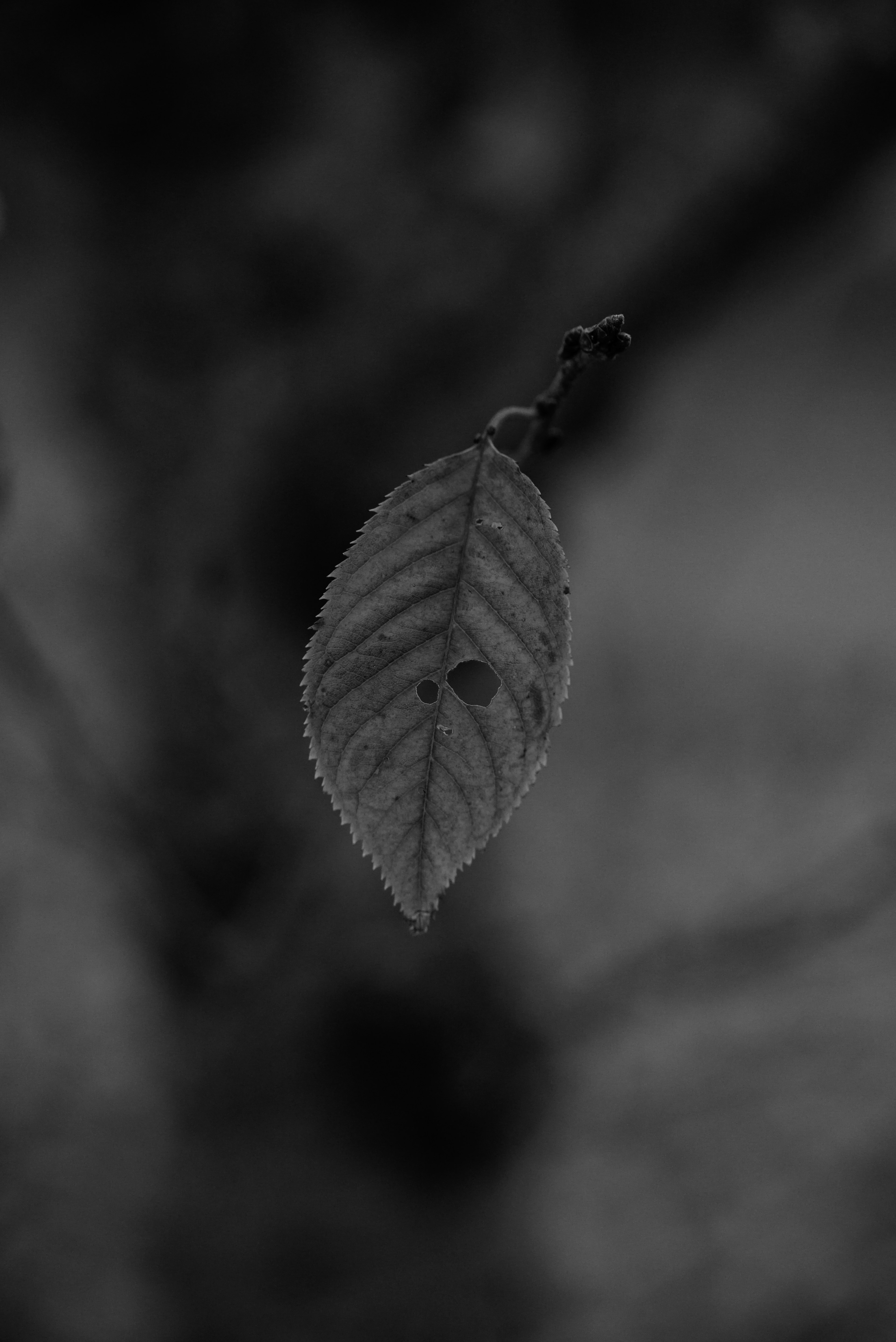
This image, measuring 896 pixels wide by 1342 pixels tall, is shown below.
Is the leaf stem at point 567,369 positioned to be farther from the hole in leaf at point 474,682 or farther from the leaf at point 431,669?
the hole in leaf at point 474,682

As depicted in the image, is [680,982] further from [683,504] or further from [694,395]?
[694,395]

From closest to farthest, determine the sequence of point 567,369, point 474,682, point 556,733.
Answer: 1. point 567,369
2. point 474,682
3. point 556,733

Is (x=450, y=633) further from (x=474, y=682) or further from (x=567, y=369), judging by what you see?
(x=474, y=682)

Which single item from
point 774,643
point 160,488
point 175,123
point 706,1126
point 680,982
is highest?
point 175,123

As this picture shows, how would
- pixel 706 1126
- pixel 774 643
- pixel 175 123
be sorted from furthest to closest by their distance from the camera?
pixel 774 643
pixel 706 1126
pixel 175 123

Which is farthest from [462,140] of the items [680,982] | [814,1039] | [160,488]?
[814,1039]

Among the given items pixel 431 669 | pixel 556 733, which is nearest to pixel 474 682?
pixel 556 733
